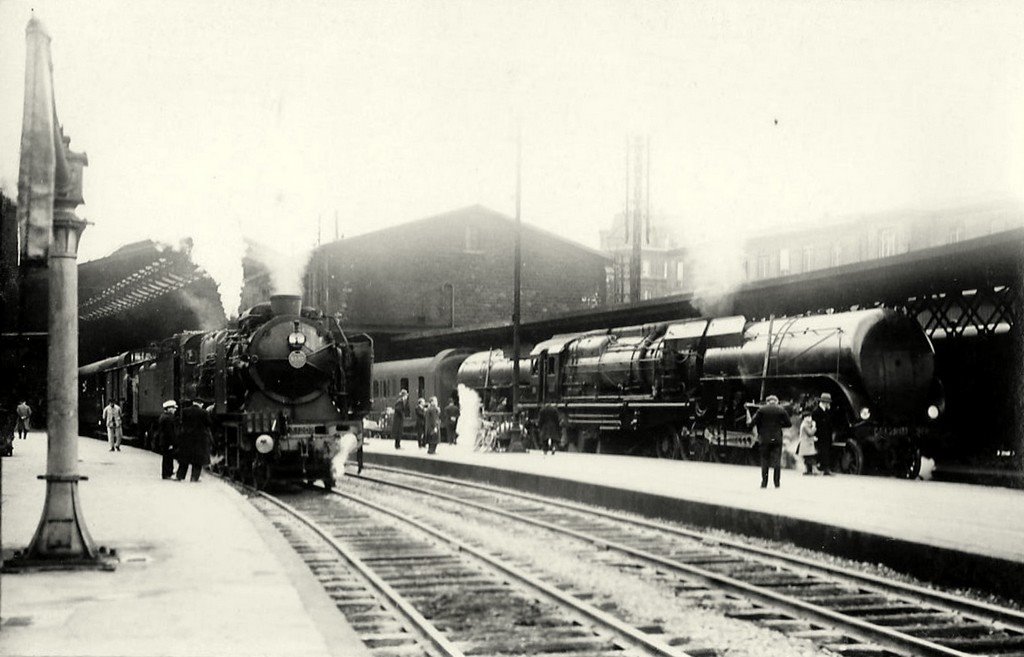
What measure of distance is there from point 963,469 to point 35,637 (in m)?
16.8

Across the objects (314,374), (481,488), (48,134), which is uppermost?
(48,134)

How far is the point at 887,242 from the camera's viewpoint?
79.9 ft

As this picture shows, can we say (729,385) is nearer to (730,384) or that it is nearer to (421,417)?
(730,384)

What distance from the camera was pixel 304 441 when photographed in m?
17.3

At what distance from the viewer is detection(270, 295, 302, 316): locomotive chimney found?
1762cm

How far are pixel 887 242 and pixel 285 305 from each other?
13623 millimetres

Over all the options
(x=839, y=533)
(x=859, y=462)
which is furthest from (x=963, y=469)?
(x=839, y=533)

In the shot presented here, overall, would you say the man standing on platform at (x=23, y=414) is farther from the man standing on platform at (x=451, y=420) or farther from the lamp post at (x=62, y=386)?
the man standing on platform at (x=451, y=420)

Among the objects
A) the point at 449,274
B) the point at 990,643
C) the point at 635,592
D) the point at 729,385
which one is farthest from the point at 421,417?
the point at 449,274

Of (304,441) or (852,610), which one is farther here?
(304,441)

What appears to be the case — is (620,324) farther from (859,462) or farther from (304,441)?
(304,441)

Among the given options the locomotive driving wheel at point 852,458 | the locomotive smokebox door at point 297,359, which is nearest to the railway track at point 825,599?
the locomotive smokebox door at point 297,359

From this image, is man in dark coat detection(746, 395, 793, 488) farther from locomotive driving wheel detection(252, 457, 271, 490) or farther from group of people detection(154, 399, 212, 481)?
group of people detection(154, 399, 212, 481)

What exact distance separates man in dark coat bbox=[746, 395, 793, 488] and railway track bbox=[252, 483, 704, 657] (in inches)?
205
